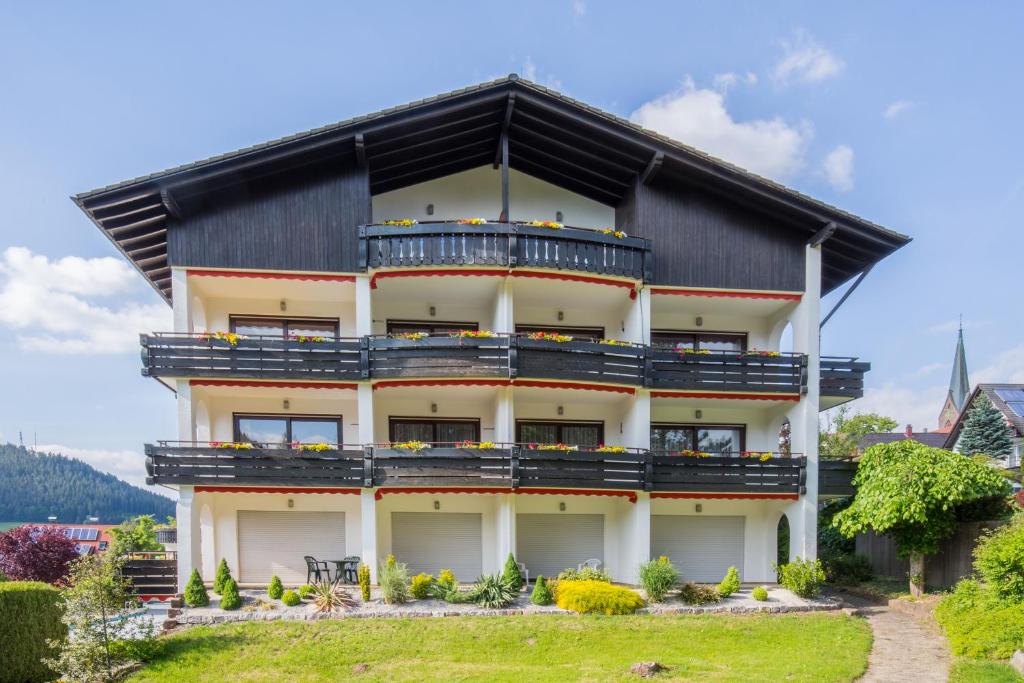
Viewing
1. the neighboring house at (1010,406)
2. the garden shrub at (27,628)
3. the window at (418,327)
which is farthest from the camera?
the neighboring house at (1010,406)

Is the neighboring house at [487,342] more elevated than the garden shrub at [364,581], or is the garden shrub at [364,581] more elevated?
the neighboring house at [487,342]

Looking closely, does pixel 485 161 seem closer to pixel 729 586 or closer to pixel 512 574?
pixel 512 574

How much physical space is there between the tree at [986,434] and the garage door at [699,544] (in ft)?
46.7

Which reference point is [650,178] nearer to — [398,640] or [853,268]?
[853,268]

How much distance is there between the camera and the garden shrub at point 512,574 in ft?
60.4

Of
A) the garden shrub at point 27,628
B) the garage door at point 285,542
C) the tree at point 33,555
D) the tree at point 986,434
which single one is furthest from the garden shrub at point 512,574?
the tree at point 986,434

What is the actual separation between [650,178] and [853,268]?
782 cm

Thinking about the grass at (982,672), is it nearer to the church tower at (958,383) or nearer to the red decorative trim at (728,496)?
the red decorative trim at (728,496)

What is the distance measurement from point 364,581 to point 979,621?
14.1 meters

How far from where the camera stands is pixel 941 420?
243 feet

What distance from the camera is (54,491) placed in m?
107

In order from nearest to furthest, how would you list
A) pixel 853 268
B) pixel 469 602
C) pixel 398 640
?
pixel 398 640 < pixel 469 602 < pixel 853 268

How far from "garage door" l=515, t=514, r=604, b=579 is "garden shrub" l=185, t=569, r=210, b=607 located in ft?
30.3

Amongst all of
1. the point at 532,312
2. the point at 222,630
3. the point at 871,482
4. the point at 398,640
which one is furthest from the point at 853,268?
the point at 222,630
